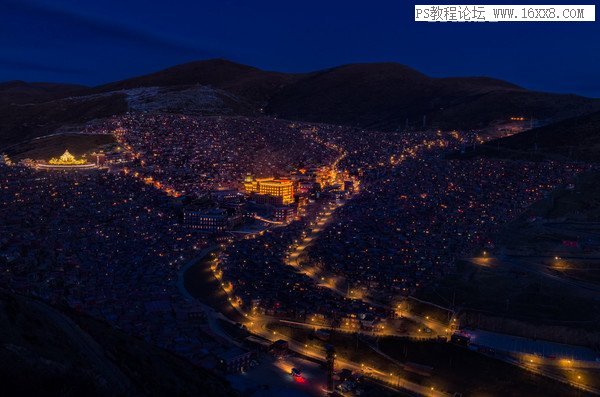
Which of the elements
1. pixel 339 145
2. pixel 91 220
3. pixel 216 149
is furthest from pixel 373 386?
pixel 339 145

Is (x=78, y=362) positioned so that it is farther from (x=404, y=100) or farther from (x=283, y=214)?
(x=404, y=100)

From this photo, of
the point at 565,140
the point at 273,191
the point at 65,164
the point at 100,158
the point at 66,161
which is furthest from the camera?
the point at 100,158

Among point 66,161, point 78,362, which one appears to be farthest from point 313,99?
point 78,362

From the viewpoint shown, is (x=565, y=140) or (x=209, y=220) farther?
(x=565, y=140)

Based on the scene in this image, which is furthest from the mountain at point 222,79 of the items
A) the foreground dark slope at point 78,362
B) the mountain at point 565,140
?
the foreground dark slope at point 78,362

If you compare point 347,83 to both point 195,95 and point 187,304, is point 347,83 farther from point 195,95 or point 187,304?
point 187,304

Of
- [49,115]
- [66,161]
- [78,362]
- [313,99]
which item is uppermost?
[313,99]
